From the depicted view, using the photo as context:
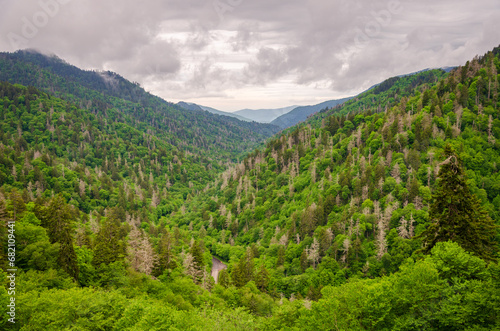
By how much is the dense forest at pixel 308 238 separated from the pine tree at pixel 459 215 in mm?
124

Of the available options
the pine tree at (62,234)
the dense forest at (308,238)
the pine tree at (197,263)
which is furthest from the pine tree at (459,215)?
the pine tree at (197,263)

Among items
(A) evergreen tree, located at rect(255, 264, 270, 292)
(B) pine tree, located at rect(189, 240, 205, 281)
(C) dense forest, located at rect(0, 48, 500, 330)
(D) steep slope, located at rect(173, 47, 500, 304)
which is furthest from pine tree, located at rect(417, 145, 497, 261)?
(A) evergreen tree, located at rect(255, 264, 270, 292)

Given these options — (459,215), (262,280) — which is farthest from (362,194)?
(459,215)

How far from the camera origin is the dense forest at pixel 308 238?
26.5 metres

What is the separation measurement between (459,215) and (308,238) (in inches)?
3169

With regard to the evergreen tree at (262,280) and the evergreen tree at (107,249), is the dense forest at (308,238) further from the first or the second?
the evergreen tree at (262,280)

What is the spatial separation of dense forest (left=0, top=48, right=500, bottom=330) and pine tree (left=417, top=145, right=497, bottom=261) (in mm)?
124

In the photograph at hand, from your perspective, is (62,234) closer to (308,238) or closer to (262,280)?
(262,280)

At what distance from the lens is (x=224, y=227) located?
15988 centimetres

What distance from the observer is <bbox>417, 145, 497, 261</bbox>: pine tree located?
2802 cm

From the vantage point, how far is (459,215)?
2841cm

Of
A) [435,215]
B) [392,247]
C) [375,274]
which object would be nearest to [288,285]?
[375,274]

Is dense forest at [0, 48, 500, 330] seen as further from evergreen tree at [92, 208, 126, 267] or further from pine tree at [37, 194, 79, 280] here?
evergreen tree at [92, 208, 126, 267]

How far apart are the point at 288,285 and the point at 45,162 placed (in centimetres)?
16240
